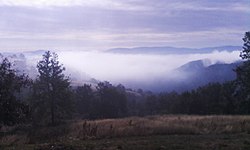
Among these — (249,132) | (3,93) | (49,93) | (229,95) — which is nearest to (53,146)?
(3,93)

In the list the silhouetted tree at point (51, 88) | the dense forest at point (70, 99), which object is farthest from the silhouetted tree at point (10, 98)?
the silhouetted tree at point (51, 88)

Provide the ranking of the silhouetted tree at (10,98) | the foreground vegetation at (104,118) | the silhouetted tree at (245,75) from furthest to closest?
the silhouetted tree at (245,75)
the silhouetted tree at (10,98)
the foreground vegetation at (104,118)

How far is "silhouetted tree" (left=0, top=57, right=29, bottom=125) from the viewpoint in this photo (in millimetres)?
24500

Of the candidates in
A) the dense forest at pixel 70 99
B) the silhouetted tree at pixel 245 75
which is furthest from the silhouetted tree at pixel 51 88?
the silhouetted tree at pixel 245 75

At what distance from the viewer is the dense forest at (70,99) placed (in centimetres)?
2558

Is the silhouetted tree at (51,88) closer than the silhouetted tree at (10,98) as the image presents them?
No

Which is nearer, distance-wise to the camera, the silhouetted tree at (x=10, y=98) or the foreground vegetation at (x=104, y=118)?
the foreground vegetation at (x=104, y=118)

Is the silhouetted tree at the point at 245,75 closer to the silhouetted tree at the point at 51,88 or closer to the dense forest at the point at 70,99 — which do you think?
the dense forest at the point at 70,99

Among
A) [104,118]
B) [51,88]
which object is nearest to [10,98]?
[51,88]

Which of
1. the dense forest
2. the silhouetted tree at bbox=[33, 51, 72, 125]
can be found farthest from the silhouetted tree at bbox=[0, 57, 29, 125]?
the silhouetted tree at bbox=[33, 51, 72, 125]

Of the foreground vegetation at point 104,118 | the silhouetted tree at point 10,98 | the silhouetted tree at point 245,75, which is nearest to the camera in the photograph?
the foreground vegetation at point 104,118

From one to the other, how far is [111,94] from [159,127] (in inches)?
2710

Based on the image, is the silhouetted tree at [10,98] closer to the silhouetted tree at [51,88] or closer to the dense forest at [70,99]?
the dense forest at [70,99]

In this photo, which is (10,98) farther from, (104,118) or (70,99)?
(104,118)
